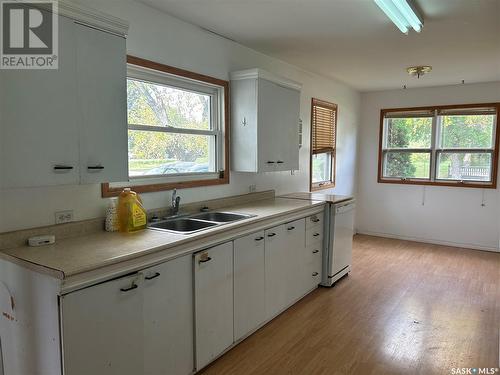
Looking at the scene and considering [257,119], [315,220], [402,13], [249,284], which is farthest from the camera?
[315,220]

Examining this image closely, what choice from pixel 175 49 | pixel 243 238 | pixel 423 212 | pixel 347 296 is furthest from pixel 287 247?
pixel 423 212

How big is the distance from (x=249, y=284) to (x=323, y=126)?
10.0ft

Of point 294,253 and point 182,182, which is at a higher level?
point 182,182

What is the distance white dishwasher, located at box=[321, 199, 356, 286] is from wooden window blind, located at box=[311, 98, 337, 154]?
45.7 inches

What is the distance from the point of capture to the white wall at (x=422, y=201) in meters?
5.40

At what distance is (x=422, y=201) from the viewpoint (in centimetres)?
587

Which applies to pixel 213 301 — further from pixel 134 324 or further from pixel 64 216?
pixel 64 216

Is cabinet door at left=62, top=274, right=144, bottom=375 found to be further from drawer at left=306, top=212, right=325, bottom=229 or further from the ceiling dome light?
the ceiling dome light

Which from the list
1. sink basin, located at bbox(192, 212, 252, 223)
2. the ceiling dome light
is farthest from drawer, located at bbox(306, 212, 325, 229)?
the ceiling dome light

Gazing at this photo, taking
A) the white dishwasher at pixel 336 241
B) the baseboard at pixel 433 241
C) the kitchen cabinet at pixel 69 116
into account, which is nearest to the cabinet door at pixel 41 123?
the kitchen cabinet at pixel 69 116

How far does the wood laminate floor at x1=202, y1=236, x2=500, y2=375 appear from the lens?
2.49 meters

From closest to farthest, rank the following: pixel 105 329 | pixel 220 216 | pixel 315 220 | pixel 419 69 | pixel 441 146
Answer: pixel 105 329
pixel 220 216
pixel 315 220
pixel 419 69
pixel 441 146

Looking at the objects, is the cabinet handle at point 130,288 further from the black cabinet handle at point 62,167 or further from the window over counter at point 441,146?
the window over counter at point 441,146

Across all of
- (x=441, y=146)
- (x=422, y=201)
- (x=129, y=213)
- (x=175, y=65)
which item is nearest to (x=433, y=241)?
(x=422, y=201)
